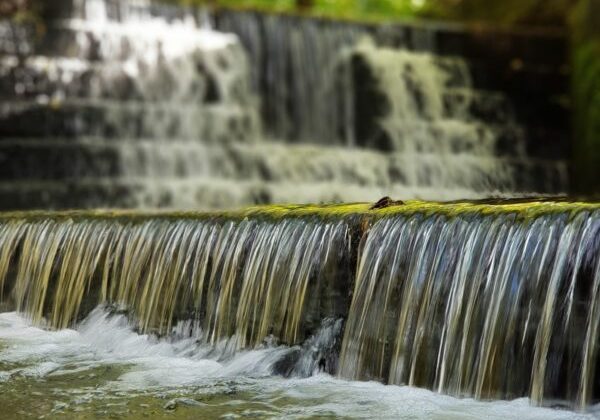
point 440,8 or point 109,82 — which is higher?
point 440,8

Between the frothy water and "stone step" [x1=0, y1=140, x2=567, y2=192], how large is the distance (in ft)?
24.2

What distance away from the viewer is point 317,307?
505 centimetres

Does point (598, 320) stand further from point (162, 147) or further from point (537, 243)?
point (162, 147)

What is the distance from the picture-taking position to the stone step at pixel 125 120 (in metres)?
13.2

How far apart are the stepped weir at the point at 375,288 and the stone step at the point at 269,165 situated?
666 centimetres

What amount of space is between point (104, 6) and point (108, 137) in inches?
93.0

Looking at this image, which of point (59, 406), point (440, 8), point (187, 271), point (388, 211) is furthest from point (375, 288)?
point (440, 8)

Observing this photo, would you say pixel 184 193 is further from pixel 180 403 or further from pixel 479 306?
pixel 479 306

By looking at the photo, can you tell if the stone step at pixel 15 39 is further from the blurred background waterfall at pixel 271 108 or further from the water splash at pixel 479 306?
the water splash at pixel 479 306

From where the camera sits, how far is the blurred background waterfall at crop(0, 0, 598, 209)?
13.3 metres

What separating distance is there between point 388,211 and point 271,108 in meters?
10.4

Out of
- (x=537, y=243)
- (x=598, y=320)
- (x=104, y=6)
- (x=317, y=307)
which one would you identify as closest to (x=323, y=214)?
(x=317, y=307)

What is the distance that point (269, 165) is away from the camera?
14227 millimetres

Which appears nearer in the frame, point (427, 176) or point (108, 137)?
point (108, 137)
